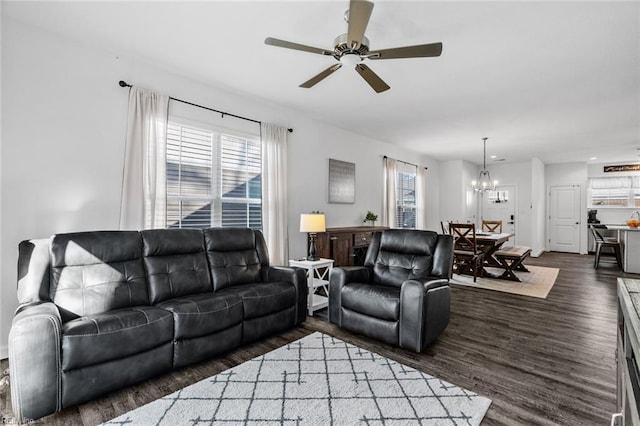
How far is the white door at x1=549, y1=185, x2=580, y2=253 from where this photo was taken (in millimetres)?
9305

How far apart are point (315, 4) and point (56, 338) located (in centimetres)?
283

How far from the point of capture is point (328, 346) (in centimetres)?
286

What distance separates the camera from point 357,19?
1954 mm

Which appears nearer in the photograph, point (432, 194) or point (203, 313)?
point (203, 313)

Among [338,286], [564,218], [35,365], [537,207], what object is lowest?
[35,365]

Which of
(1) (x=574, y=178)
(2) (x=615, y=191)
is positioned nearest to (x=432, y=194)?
(1) (x=574, y=178)

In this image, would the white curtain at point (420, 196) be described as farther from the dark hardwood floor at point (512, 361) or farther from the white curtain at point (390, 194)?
the dark hardwood floor at point (512, 361)

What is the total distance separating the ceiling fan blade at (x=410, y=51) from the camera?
2.21m

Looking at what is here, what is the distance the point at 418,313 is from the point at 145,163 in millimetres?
3104

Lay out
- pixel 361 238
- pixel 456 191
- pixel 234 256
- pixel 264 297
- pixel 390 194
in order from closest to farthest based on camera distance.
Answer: pixel 264 297, pixel 234 256, pixel 361 238, pixel 390 194, pixel 456 191

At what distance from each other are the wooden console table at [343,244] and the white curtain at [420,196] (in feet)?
9.61

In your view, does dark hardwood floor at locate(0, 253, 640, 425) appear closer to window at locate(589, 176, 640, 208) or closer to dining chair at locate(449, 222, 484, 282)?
dining chair at locate(449, 222, 484, 282)

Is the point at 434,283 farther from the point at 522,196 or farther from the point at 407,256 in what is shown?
the point at 522,196

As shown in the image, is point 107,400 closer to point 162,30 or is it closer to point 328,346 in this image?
point 328,346
